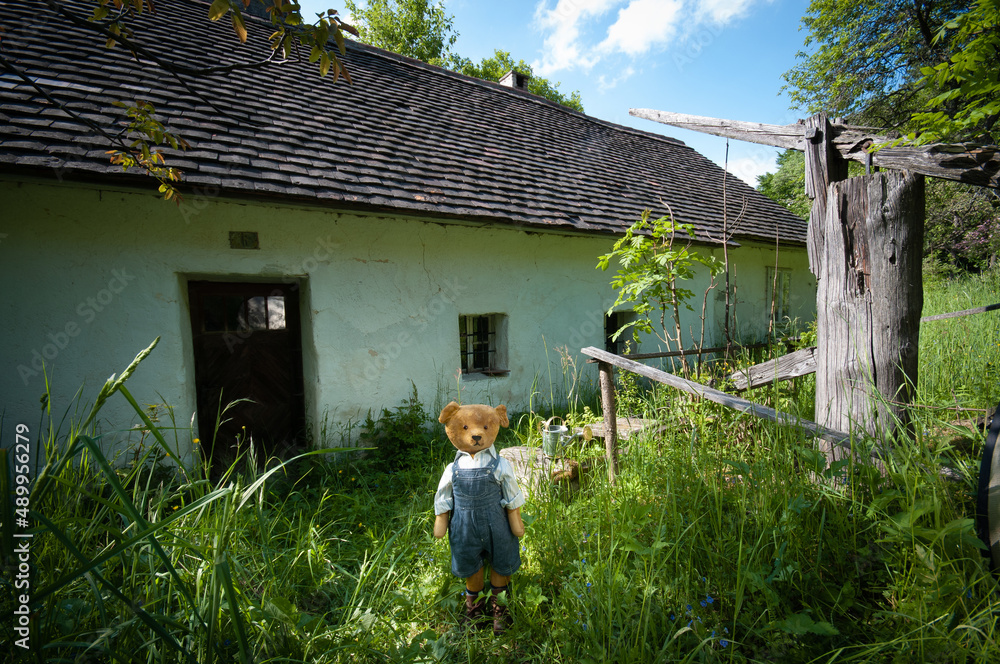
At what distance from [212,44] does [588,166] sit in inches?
240

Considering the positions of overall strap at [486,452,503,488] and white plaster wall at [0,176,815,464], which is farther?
white plaster wall at [0,176,815,464]

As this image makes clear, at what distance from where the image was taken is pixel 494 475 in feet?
6.48

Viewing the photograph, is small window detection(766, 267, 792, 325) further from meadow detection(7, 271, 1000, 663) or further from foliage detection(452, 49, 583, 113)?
foliage detection(452, 49, 583, 113)

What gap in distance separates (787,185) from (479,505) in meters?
27.1

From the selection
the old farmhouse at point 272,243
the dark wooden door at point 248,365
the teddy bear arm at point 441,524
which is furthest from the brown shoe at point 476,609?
the dark wooden door at point 248,365

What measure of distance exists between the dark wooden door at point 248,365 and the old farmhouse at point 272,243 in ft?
0.07

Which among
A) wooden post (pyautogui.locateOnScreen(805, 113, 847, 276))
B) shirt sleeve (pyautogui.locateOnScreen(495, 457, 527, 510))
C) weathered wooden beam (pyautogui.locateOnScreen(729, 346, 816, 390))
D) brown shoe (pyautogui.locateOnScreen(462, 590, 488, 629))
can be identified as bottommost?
brown shoe (pyautogui.locateOnScreen(462, 590, 488, 629))

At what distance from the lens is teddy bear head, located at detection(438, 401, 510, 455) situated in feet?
6.52

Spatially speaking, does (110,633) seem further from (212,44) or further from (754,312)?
(754,312)

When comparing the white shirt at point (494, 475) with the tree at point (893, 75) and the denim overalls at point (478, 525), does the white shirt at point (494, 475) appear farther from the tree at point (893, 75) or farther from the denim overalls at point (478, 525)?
the tree at point (893, 75)

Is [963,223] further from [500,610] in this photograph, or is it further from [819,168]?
[500,610]

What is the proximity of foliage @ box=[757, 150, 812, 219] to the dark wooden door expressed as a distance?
23.8m

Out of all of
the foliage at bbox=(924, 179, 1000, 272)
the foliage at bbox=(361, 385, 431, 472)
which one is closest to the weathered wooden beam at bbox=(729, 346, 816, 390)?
the foliage at bbox=(361, 385, 431, 472)

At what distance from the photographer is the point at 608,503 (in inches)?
97.7
